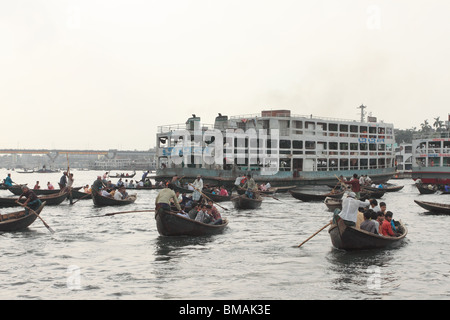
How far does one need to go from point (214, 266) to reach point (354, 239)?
458 centimetres

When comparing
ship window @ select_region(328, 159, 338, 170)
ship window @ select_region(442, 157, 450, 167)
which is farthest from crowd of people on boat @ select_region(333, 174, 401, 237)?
ship window @ select_region(442, 157, 450, 167)

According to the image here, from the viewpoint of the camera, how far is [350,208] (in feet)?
47.5

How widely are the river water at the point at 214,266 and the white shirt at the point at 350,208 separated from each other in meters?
1.23

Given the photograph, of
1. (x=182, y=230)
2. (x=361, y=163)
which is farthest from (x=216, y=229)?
(x=361, y=163)

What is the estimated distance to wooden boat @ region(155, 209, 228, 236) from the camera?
17.3 metres

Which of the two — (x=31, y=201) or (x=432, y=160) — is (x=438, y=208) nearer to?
(x=31, y=201)

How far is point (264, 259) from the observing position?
48.1ft

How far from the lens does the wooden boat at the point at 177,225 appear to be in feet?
56.6

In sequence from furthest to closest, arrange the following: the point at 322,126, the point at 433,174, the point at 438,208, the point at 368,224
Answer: the point at 433,174
the point at 322,126
the point at 438,208
the point at 368,224

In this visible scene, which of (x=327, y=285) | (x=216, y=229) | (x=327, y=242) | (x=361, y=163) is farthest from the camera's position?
(x=361, y=163)

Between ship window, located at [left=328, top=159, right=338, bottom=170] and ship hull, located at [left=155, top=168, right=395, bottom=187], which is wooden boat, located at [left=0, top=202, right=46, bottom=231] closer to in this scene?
ship hull, located at [left=155, top=168, right=395, bottom=187]

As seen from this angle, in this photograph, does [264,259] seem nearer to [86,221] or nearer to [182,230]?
[182,230]

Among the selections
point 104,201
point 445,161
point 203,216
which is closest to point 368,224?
point 203,216
